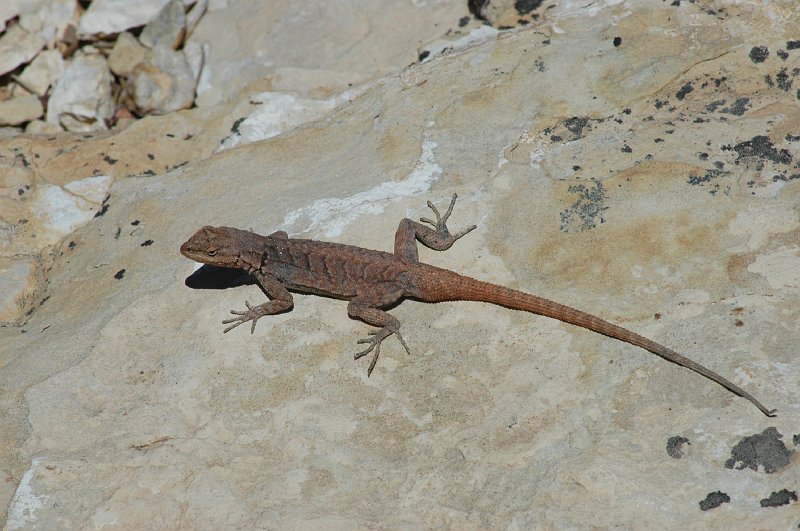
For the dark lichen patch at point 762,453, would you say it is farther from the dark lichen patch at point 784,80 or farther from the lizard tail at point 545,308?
the dark lichen patch at point 784,80

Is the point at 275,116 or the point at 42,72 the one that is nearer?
the point at 275,116

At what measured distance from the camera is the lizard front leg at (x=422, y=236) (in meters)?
5.40

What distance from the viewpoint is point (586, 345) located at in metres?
4.52

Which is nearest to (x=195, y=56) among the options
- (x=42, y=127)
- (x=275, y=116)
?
(x=42, y=127)

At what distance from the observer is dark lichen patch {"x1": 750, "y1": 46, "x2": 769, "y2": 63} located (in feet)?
18.6

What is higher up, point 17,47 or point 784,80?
point 17,47

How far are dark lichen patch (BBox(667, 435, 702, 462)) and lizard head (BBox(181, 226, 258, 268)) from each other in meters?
3.21

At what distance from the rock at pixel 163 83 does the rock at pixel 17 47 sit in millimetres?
1545

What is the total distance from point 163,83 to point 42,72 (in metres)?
1.87

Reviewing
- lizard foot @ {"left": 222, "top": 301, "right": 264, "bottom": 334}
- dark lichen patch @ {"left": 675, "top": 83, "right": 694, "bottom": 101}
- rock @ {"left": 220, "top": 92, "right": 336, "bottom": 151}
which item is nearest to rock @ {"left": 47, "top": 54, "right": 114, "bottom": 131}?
rock @ {"left": 220, "top": 92, "right": 336, "bottom": 151}

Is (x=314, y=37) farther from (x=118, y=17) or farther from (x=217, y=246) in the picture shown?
(x=217, y=246)

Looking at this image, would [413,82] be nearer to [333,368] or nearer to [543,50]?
[543,50]

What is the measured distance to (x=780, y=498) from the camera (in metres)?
3.56

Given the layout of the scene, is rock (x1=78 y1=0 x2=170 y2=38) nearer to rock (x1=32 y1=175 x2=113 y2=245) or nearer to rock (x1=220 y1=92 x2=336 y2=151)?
rock (x1=220 y1=92 x2=336 y2=151)
